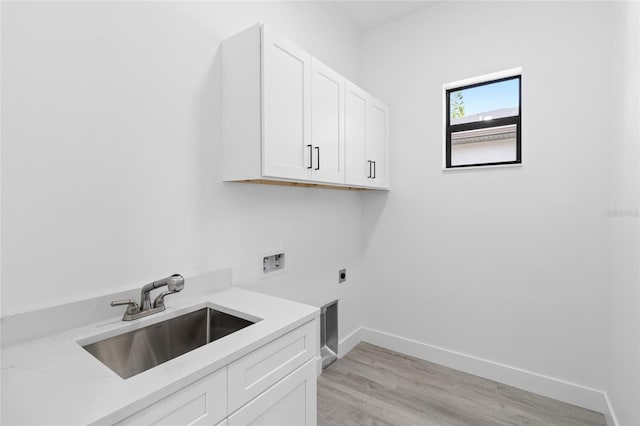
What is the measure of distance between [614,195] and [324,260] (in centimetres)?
192

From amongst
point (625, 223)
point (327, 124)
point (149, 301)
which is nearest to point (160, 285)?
point (149, 301)

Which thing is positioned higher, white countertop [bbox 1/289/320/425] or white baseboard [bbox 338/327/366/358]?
white countertop [bbox 1/289/320/425]

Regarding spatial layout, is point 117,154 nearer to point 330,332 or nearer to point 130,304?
point 130,304

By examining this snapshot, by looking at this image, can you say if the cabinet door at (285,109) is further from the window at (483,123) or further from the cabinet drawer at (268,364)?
the window at (483,123)

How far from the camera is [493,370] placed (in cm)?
236

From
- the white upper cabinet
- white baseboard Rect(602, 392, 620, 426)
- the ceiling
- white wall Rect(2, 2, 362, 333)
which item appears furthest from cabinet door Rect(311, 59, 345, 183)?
white baseboard Rect(602, 392, 620, 426)

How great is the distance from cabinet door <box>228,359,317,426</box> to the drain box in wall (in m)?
1.23

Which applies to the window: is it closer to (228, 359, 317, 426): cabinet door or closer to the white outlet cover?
the white outlet cover

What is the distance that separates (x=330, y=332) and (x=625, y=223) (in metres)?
2.09

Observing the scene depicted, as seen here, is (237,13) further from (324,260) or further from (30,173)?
(324,260)

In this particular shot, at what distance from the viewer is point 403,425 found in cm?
186

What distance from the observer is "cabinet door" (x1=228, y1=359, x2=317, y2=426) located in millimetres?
1062

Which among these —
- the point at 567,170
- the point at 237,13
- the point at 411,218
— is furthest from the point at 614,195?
the point at 237,13

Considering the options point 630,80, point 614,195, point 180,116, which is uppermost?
point 630,80
